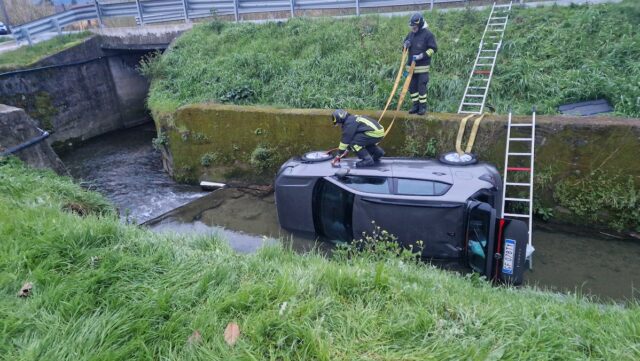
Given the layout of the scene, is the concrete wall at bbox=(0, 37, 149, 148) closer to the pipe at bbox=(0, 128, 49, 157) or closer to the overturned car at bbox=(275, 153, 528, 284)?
the pipe at bbox=(0, 128, 49, 157)

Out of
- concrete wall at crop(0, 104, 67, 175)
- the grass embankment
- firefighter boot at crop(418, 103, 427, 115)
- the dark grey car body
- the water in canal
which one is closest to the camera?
the grass embankment

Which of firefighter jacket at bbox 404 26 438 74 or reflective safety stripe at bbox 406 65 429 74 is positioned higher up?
firefighter jacket at bbox 404 26 438 74

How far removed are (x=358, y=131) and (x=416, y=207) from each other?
1.67 meters

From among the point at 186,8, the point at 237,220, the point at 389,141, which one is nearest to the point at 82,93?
the point at 186,8

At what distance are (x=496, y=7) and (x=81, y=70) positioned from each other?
43.9 feet

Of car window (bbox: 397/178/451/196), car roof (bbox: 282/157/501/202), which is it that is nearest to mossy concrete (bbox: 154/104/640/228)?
car roof (bbox: 282/157/501/202)

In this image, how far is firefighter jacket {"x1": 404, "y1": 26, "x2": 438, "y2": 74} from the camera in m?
7.17

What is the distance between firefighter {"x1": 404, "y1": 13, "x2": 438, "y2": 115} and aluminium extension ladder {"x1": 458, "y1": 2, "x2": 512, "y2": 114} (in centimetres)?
87

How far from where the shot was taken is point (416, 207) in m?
5.16

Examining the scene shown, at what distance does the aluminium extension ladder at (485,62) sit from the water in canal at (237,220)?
2807 millimetres

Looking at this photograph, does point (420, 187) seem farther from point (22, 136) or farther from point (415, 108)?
point (22, 136)

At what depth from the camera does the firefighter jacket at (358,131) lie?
6.18 metres

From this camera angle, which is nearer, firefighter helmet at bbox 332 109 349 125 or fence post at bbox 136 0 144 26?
firefighter helmet at bbox 332 109 349 125

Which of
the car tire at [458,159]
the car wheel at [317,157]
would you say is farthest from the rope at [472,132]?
the car wheel at [317,157]
